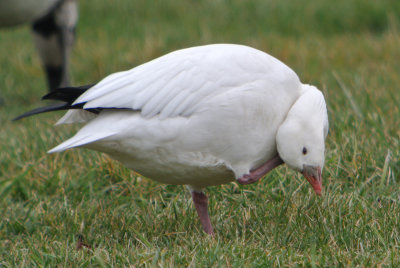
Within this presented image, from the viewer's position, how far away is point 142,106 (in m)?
2.59

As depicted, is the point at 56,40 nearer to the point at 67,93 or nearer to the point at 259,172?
the point at 67,93

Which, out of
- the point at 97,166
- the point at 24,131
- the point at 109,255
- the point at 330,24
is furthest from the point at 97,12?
the point at 109,255

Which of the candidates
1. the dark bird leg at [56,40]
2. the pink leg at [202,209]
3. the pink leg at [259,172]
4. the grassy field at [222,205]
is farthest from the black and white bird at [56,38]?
the pink leg at [259,172]

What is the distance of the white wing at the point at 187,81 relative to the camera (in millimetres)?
2572

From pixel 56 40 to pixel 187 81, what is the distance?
3537mm

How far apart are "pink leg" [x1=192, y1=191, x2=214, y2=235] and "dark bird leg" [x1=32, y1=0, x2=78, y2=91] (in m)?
3.12

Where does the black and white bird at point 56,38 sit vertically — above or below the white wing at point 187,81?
below

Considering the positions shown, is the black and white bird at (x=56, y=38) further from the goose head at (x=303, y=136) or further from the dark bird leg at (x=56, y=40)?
the goose head at (x=303, y=136)

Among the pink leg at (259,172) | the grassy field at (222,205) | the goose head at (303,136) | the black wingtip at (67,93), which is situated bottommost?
the grassy field at (222,205)

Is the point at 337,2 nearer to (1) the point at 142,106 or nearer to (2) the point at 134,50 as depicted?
(2) the point at 134,50

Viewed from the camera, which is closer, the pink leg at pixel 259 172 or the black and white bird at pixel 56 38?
the pink leg at pixel 259 172

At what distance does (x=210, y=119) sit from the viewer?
2514 mm

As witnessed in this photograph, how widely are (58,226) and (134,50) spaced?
11.2ft

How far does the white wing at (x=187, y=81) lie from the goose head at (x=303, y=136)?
0.39 feet
